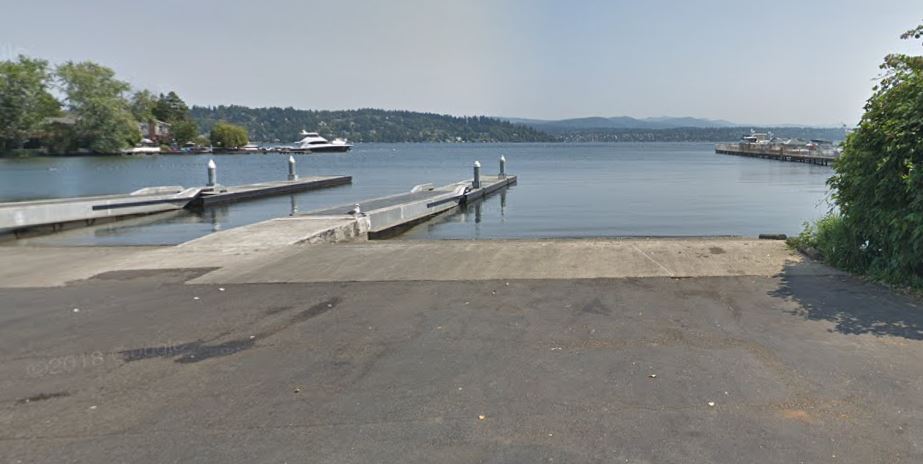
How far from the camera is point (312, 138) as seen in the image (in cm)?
14150

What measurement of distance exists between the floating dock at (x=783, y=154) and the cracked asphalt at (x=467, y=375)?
171 feet

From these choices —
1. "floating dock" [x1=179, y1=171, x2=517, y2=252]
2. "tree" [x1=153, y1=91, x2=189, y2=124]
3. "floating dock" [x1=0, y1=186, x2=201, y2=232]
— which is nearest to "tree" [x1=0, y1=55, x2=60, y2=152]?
"tree" [x1=153, y1=91, x2=189, y2=124]

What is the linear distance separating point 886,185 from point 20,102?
350 feet

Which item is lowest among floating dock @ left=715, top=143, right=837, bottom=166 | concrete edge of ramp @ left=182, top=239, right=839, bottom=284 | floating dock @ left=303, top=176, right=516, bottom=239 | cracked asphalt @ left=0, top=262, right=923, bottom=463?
floating dock @ left=303, top=176, right=516, bottom=239

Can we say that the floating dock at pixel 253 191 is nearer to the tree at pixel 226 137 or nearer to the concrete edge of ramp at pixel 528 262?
the concrete edge of ramp at pixel 528 262

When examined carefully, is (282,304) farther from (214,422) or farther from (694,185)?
(694,185)

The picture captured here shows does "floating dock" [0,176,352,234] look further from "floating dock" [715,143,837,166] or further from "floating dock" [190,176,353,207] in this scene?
"floating dock" [715,143,837,166]

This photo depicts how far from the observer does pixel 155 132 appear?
126000mm

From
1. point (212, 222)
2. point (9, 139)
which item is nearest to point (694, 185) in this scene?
point (212, 222)

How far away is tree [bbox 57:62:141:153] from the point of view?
3703 inches

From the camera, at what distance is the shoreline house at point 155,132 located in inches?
4864

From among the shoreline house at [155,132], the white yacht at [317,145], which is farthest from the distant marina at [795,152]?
the shoreline house at [155,132]

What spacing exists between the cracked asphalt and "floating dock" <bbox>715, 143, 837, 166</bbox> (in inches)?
2055

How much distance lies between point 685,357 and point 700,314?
1324 millimetres
